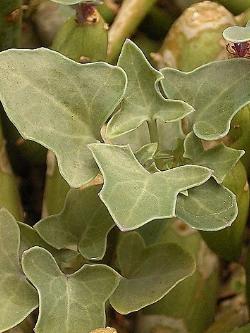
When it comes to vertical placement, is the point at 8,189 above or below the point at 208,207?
below

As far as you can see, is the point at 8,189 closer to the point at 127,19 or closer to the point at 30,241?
the point at 30,241

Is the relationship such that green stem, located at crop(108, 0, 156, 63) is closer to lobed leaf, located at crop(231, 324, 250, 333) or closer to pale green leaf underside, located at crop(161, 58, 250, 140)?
pale green leaf underside, located at crop(161, 58, 250, 140)

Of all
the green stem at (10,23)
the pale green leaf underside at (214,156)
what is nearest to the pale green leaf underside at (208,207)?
the pale green leaf underside at (214,156)

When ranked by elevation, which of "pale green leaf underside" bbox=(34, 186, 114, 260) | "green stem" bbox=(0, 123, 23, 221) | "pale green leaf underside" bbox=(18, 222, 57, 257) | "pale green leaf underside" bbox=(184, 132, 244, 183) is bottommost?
"green stem" bbox=(0, 123, 23, 221)

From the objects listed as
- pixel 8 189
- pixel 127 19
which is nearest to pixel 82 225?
pixel 8 189

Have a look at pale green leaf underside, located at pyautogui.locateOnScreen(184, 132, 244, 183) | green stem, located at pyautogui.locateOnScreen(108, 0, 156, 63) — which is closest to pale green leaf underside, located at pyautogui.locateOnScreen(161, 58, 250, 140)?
pale green leaf underside, located at pyautogui.locateOnScreen(184, 132, 244, 183)
